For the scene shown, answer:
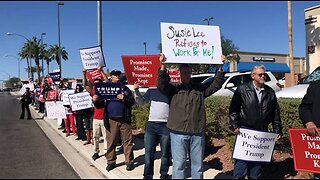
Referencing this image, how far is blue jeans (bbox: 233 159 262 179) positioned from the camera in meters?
5.61

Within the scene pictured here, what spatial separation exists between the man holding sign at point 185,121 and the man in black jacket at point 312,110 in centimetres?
140

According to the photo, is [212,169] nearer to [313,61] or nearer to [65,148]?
[65,148]

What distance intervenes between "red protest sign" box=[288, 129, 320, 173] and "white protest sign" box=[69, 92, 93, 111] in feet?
20.4

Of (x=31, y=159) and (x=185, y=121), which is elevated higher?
(x=185, y=121)

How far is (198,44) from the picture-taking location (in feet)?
20.1

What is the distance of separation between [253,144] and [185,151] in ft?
3.13

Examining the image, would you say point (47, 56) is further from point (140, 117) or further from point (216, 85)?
point (216, 85)

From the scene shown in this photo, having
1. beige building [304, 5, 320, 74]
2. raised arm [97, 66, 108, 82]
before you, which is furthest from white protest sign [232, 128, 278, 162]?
beige building [304, 5, 320, 74]

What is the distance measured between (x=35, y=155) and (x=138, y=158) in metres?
2.49

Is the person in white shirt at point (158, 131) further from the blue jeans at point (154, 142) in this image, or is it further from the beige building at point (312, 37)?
the beige building at point (312, 37)

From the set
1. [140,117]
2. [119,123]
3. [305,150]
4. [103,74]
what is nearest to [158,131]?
[119,123]

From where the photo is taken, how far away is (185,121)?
5.41 m

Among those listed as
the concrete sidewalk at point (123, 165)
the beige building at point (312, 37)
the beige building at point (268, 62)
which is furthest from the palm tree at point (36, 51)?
the concrete sidewalk at point (123, 165)

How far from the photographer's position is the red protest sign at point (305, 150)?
5.64 meters
